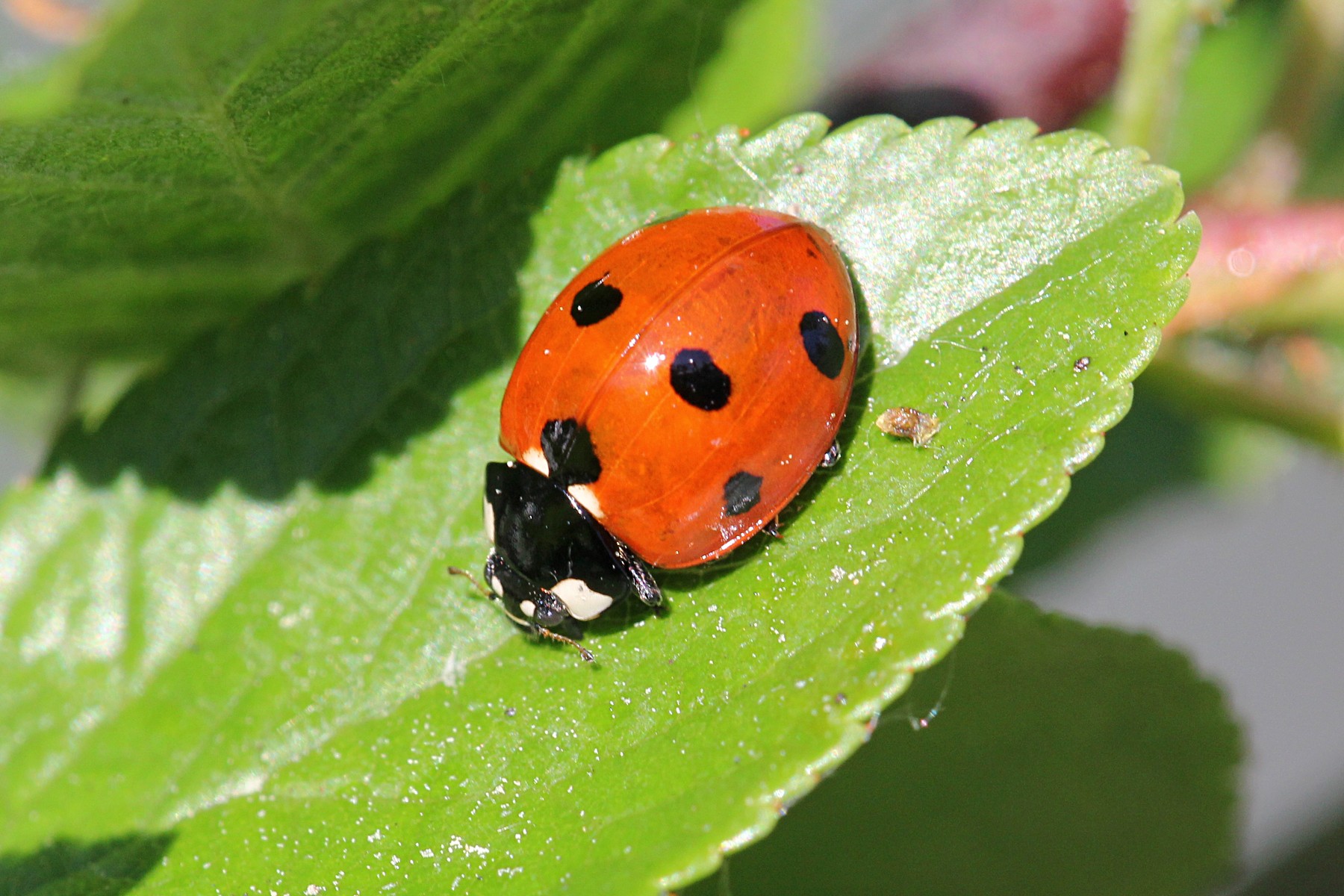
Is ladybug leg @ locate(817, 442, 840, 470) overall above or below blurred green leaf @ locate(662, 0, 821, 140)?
below

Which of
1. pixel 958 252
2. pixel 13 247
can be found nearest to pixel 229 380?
pixel 13 247

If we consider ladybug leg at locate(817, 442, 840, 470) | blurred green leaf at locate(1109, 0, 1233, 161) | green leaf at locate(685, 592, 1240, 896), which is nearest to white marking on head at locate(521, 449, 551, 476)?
ladybug leg at locate(817, 442, 840, 470)

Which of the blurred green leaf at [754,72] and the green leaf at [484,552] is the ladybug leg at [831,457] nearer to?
the green leaf at [484,552]

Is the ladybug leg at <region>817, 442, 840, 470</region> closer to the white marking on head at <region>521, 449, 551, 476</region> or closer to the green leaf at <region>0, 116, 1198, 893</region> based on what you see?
the green leaf at <region>0, 116, 1198, 893</region>

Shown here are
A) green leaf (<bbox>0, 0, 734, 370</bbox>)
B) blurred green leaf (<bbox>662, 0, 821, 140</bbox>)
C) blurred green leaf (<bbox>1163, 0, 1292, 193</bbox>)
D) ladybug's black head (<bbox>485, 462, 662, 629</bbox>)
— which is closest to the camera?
green leaf (<bbox>0, 0, 734, 370</bbox>)

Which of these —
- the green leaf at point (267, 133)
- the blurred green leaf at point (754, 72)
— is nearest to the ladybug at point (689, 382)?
the green leaf at point (267, 133)

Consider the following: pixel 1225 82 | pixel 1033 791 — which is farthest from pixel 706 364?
pixel 1225 82
